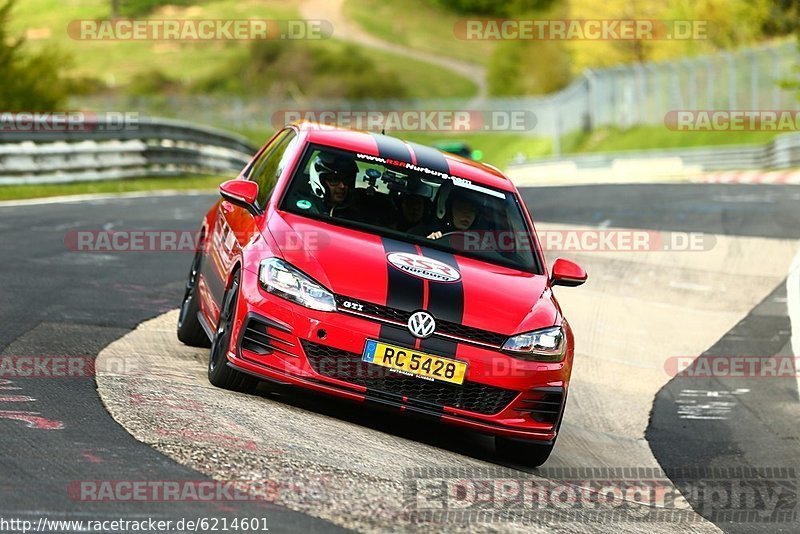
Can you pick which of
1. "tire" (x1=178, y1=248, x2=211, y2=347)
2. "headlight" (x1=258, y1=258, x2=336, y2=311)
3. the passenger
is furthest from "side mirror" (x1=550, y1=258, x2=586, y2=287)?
"tire" (x1=178, y1=248, x2=211, y2=347)

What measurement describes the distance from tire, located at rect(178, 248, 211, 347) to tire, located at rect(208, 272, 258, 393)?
4.75 ft

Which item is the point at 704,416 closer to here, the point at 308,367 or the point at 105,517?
the point at 308,367

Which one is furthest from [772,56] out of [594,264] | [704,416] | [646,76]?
[704,416]

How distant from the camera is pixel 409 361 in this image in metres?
6.63

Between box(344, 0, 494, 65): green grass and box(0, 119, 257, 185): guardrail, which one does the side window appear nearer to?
box(0, 119, 257, 185): guardrail

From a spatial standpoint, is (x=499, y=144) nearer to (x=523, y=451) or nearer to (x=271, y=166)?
(x=271, y=166)

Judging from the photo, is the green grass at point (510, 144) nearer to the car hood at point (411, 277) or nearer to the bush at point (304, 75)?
the car hood at point (411, 277)

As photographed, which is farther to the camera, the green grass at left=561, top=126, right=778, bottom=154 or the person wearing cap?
the green grass at left=561, top=126, right=778, bottom=154

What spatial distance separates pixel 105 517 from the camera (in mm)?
4605

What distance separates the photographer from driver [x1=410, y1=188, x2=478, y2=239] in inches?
303

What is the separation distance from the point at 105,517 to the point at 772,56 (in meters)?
36.2

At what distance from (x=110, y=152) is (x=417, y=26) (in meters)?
116

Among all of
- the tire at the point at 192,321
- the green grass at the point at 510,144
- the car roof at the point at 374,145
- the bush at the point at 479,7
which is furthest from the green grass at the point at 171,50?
the car roof at the point at 374,145

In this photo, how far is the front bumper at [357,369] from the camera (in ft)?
21.8
